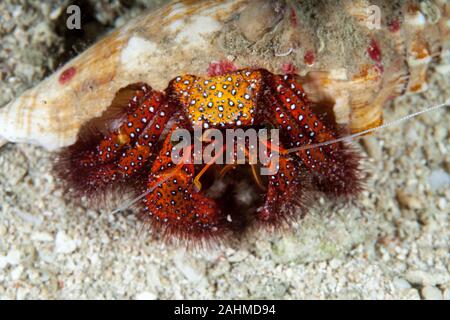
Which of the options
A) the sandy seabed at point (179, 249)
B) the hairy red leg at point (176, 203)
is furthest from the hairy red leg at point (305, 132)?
the hairy red leg at point (176, 203)

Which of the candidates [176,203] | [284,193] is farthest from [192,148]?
[284,193]

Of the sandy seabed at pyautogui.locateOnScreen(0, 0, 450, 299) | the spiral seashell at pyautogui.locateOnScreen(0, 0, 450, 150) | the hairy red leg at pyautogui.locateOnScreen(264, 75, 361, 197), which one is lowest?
the sandy seabed at pyautogui.locateOnScreen(0, 0, 450, 299)

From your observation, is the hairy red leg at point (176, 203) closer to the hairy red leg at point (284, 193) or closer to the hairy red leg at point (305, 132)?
the hairy red leg at point (284, 193)

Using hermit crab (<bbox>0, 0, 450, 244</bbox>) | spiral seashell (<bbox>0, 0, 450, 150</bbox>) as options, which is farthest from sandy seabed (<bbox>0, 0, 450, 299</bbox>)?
spiral seashell (<bbox>0, 0, 450, 150</bbox>)

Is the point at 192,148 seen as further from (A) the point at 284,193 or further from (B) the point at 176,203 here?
(A) the point at 284,193

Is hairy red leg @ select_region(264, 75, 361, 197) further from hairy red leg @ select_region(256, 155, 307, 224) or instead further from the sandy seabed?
the sandy seabed

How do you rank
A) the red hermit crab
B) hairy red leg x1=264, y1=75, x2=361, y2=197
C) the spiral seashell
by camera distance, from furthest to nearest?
hairy red leg x1=264, y1=75, x2=361, y2=197
the red hermit crab
the spiral seashell

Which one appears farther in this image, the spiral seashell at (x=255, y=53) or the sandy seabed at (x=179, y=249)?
the sandy seabed at (x=179, y=249)

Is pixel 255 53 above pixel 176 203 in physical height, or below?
above
